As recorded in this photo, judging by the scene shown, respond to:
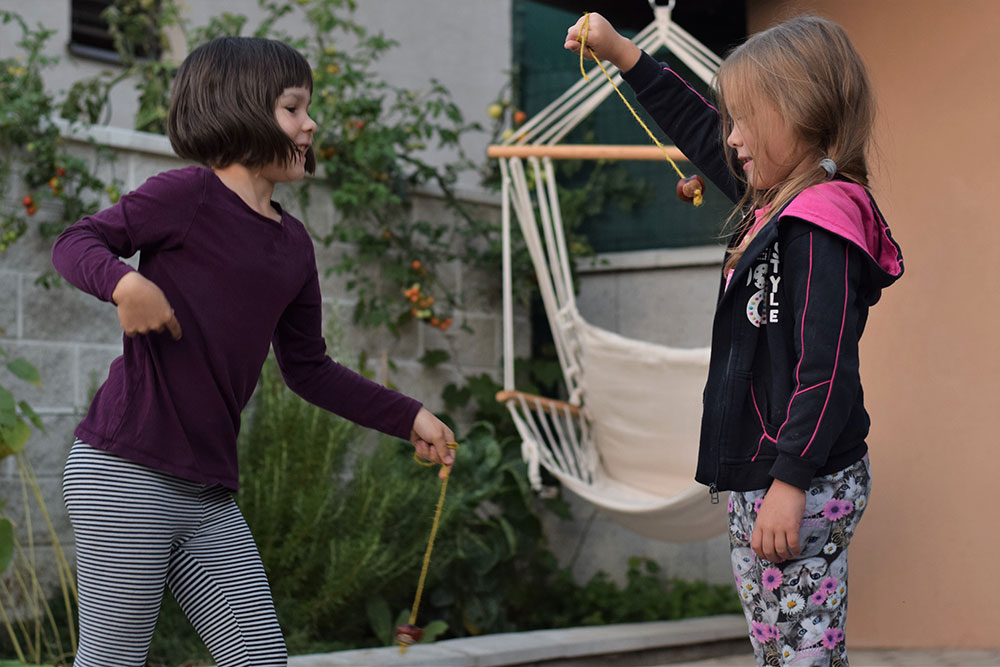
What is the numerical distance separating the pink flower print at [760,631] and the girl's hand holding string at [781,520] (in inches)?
4.9

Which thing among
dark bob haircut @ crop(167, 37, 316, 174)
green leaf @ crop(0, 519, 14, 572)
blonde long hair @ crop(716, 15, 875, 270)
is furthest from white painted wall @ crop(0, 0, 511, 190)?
blonde long hair @ crop(716, 15, 875, 270)

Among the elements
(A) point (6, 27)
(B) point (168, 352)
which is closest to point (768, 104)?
(B) point (168, 352)

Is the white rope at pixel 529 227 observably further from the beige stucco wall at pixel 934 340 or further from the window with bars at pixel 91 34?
the window with bars at pixel 91 34

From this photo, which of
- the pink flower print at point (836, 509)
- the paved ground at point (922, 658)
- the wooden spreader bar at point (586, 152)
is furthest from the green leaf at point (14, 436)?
the paved ground at point (922, 658)

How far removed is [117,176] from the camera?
10.3 ft

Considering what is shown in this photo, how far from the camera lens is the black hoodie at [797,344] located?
130 centimetres

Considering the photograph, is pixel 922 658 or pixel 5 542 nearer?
pixel 5 542

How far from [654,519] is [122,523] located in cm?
177

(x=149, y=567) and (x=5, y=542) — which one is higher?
(x=149, y=567)

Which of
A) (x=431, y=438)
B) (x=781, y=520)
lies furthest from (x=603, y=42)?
(x=781, y=520)

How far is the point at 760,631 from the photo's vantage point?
141 centimetres

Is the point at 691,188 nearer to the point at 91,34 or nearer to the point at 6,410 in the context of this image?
the point at 6,410

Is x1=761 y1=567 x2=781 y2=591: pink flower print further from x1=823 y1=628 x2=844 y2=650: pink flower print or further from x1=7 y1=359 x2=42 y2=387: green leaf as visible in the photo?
x1=7 y1=359 x2=42 y2=387: green leaf

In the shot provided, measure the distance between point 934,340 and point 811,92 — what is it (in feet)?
4.20
